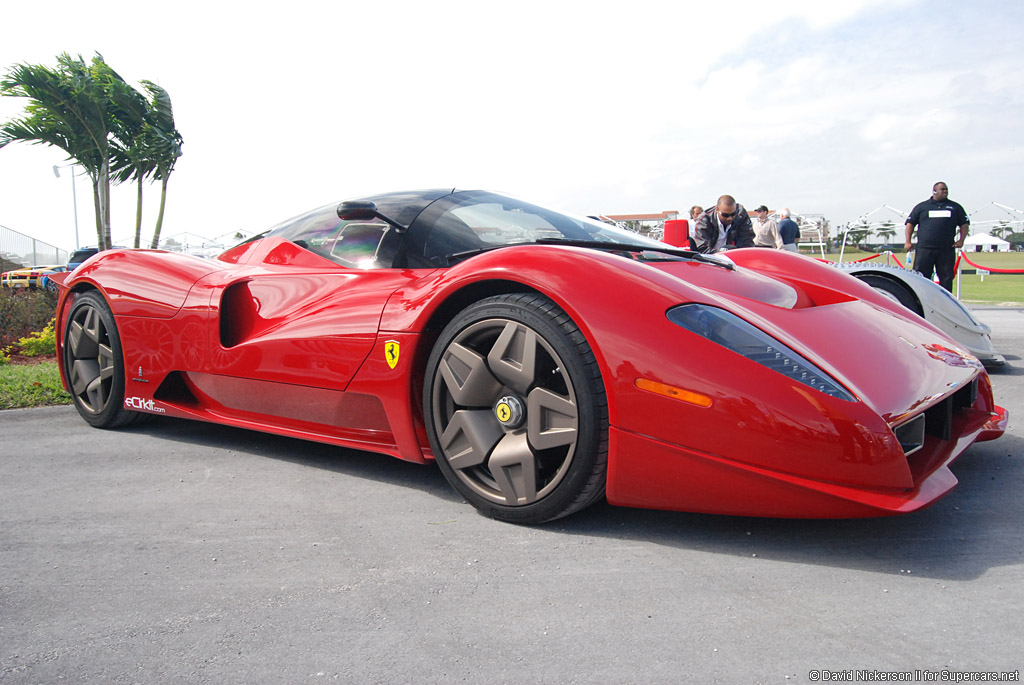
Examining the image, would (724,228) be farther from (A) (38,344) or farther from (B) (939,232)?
(A) (38,344)

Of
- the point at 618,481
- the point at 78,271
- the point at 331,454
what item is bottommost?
the point at 331,454

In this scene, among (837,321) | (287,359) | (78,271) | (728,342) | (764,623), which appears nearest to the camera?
(764,623)

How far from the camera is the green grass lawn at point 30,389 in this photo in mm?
4648

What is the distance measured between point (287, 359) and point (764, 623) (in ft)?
6.35

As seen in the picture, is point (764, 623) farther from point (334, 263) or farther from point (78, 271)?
point (78, 271)

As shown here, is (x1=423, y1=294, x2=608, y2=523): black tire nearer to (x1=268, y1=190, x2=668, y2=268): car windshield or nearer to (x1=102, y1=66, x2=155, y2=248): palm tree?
(x1=268, y1=190, x2=668, y2=268): car windshield

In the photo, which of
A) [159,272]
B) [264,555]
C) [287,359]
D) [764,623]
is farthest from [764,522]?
[159,272]

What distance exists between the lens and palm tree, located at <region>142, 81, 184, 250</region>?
16234 millimetres

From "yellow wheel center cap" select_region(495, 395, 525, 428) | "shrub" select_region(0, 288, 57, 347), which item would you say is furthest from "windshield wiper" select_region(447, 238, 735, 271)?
"shrub" select_region(0, 288, 57, 347)

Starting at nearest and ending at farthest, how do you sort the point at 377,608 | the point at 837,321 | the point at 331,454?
the point at 377,608
the point at 837,321
the point at 331,454

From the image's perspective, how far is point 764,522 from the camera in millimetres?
2352

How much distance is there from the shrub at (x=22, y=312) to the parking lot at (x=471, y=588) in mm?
5303

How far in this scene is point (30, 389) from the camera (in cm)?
486

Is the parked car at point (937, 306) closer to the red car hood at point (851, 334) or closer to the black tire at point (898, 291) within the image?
the black tire at point (898, 291)
